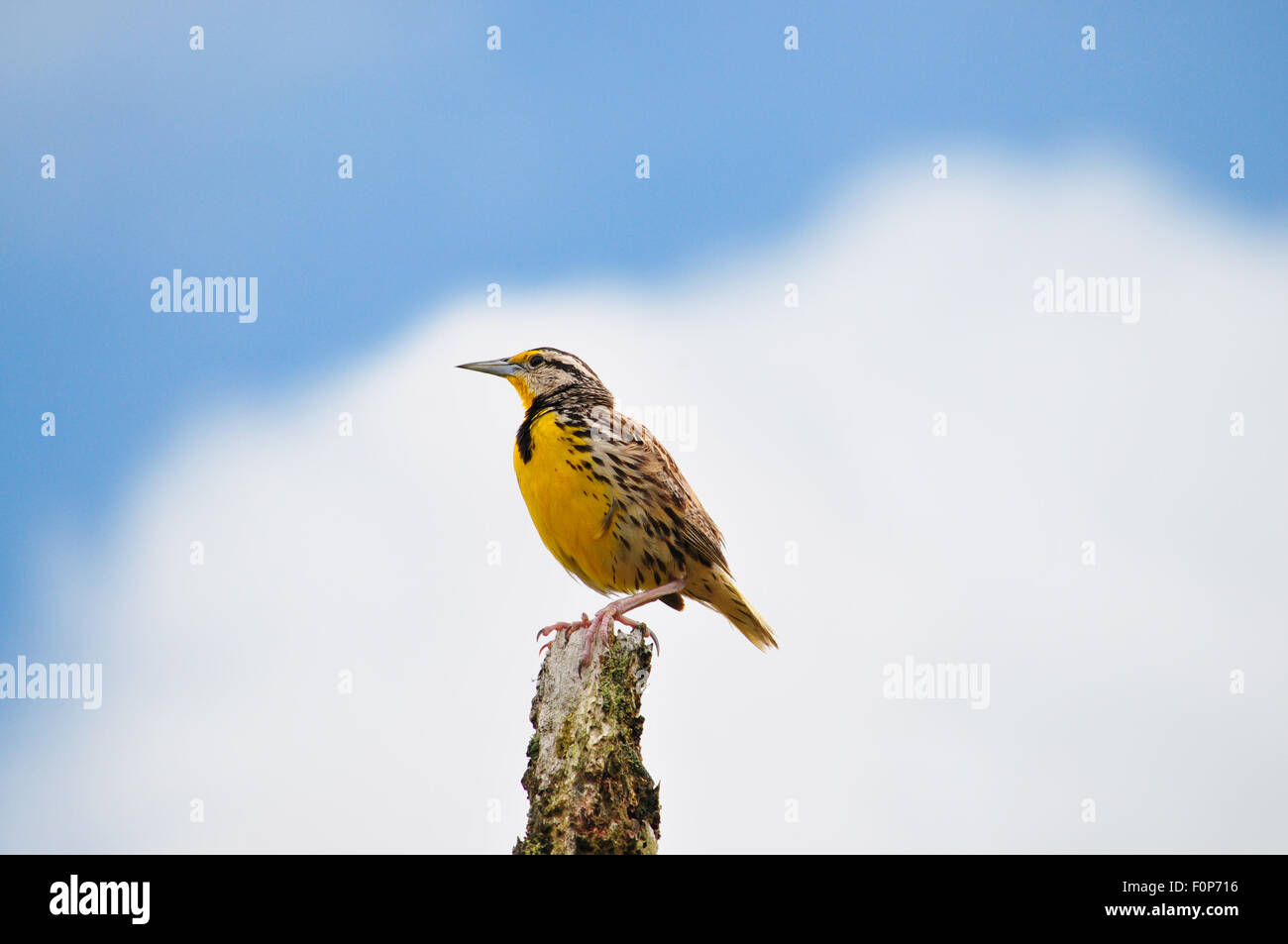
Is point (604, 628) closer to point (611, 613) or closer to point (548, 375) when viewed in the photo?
point (611, 613)

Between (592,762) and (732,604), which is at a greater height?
(732,604)

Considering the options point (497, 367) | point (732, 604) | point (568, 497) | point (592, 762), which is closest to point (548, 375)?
point (497, 367)

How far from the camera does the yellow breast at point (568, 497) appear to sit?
543 centimetres

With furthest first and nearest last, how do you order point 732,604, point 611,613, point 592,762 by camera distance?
point 732,604, point 611,613, point 592,762

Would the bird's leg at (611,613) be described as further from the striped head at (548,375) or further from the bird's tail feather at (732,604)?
the striped head at (548,375)

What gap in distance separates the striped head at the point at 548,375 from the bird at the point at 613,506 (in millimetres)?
15

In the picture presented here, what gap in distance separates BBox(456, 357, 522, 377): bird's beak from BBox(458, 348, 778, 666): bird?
30 cm

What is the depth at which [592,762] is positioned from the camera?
14.5 ft

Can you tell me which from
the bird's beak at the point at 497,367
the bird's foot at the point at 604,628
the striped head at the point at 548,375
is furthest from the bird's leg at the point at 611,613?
the bird's beak at the point at 497,367

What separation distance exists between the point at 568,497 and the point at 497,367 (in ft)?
3.71

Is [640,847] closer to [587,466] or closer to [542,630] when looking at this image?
[542,630]

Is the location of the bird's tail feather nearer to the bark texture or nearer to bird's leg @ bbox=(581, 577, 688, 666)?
bird's leg @ bbox=(581, 577, 688, 666)
